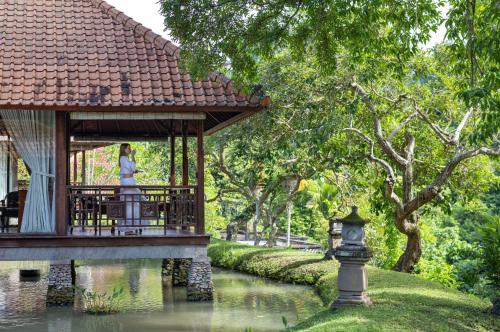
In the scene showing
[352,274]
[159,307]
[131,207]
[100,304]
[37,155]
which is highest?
[37,155]

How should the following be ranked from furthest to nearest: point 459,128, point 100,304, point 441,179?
point 459,128, point 441,179, point 100,304

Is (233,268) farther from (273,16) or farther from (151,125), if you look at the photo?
(273,16)

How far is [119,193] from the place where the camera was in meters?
13.3

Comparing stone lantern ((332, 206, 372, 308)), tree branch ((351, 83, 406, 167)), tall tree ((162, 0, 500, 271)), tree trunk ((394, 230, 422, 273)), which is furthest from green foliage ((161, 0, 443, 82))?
tree trunk ((394, 230, 422, 273))

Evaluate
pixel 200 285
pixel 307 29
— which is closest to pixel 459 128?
pixel 307 29

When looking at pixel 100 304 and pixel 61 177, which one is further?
pixel 61 177

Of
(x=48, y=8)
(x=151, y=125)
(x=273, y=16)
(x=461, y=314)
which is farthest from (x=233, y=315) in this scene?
(x=48, y=8)

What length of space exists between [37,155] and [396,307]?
6.60 meters

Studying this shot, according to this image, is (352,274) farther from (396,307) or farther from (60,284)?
Result: (60,284)

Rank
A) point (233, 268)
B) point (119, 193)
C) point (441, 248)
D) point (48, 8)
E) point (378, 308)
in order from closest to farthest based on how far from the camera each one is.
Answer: point (378, 308) → point (119, 193) → point (48, 8) → point (233, 268) → point (441, 248)

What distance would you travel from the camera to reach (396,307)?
9797mm

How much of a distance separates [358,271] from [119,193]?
5080 millimetres

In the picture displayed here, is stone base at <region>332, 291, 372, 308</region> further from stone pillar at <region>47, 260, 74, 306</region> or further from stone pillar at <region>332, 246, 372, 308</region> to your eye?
stone pillar at <region>47, 260, 74, 306</region>

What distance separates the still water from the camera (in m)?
11.3
